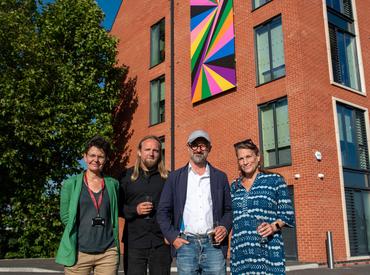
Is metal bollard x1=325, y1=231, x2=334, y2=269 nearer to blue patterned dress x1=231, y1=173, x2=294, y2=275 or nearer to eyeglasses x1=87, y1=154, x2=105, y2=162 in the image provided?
blue patterned dress x1=231, y1=173, x2=294, y2=275

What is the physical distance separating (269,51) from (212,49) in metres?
2.78

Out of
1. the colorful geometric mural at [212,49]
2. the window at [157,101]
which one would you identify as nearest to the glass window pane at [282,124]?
the colorful geometric mural at [212,49]

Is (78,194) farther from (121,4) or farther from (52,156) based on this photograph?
(121,4)

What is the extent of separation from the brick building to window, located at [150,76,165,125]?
1.32 meters

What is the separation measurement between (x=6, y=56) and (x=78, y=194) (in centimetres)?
1510

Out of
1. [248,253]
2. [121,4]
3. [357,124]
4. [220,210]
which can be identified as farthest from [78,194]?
[121,4]

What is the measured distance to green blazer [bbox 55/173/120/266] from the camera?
3.61m

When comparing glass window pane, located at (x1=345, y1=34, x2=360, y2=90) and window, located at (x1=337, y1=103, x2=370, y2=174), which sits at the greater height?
glass window pane, located at (x1=345, y1=34, x2=360, y2=90)

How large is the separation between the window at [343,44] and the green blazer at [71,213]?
1270 cm

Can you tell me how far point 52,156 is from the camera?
17125 millimetres

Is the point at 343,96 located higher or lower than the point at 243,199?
higher

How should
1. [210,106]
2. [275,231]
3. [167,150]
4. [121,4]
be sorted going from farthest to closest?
[121,4], [167,150], [210,106], [275,231]

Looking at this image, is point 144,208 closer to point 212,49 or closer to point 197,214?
point 197,214

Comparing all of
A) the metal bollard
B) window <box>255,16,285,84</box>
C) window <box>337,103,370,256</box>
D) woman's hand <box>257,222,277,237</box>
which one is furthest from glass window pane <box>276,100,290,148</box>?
woman's hand <box>257,222,277,237</box>
